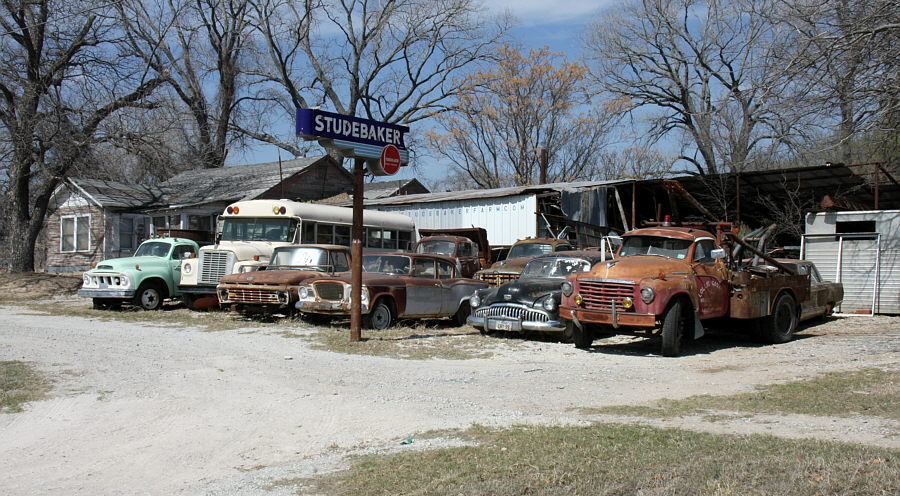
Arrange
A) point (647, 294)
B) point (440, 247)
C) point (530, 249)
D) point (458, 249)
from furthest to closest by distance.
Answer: point (440, 247) < point (458, 249) < point (530, 249) < point (647, 294)

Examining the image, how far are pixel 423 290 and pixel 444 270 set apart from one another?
902mm

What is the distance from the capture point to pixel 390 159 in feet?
43.1

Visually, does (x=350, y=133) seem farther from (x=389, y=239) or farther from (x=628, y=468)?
(x=389, y=239)

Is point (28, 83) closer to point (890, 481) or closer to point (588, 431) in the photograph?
point (588, 431)

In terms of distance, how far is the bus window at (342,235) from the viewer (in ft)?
67.2

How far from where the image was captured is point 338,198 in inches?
1289

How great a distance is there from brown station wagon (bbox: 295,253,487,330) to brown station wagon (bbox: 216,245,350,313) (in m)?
0.64

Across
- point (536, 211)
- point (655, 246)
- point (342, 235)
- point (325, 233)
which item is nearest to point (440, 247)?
point (342, 235)

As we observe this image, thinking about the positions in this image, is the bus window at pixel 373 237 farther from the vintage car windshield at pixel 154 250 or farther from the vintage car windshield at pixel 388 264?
the vintage car windshield at pixel 388 264

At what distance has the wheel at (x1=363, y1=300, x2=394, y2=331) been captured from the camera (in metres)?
14.1

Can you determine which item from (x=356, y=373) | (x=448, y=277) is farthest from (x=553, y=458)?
(x=448, y=277)

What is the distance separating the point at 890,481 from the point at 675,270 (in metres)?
7.04

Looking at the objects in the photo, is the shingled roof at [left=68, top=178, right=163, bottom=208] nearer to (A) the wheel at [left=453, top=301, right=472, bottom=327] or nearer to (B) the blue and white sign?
(A) the wheel at [left=453, top=301, right=472, bottom=327]

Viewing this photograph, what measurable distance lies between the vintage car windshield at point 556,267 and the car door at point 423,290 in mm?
1944
